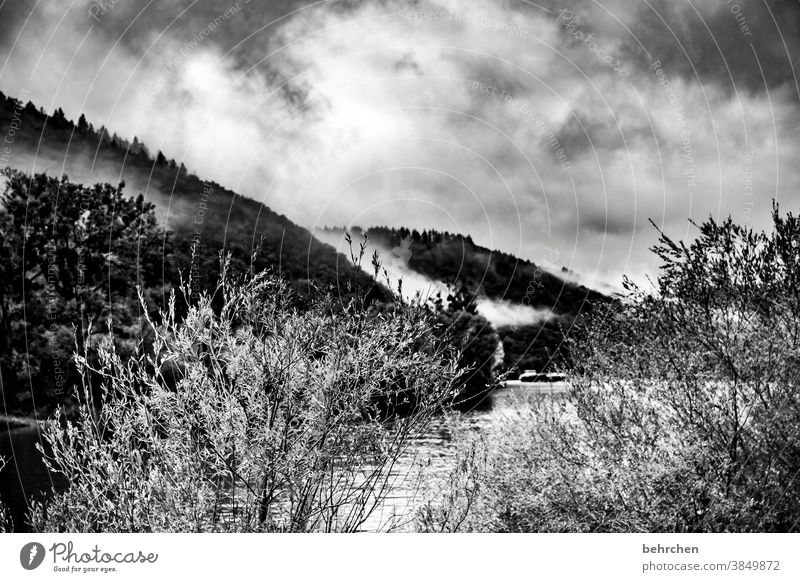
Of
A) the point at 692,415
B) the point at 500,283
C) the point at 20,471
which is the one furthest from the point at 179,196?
the point at 692,415

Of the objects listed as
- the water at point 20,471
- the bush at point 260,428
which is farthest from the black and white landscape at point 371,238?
the water at point 20,471

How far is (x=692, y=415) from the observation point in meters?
8.29

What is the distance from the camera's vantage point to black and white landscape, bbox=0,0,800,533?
5.73 metres

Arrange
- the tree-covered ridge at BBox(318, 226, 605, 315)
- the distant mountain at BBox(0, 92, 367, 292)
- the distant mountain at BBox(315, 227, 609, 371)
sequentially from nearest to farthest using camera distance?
the distant mountain at BBox(315, 227, 609, 371)
the distant mountain at BBox(0, 92, 367, 292)
the tree-covered ridge at BBox(318, 226, 605, 315)

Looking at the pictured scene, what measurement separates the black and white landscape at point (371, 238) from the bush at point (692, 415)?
46mm

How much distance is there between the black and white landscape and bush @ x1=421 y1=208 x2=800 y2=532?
5cm

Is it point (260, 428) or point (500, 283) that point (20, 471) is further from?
point (500, 283)

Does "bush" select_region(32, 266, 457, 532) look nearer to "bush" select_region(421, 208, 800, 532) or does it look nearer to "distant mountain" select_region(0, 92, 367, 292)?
"distant mountain" select_region(0, 92, 367, 292)

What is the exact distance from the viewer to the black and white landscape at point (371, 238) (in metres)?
5.73
